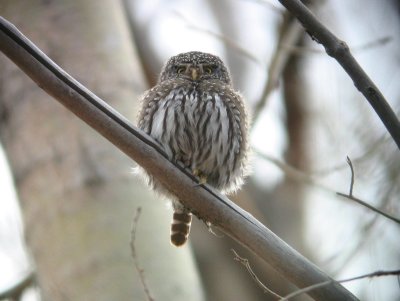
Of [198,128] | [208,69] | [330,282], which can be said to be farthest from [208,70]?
[330,282]

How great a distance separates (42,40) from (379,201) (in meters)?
3.05

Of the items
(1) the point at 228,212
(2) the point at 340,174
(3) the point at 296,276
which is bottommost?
(3) the point at 296,276

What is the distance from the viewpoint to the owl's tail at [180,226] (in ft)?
15.6

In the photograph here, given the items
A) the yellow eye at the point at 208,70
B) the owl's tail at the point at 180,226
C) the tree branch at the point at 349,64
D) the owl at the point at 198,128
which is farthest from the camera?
the yellow eye at the point at 208,70

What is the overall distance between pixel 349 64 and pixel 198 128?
1.67 m

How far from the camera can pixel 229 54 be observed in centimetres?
916

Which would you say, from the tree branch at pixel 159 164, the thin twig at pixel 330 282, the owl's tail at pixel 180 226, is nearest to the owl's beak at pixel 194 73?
the owl's tail at pixel 180 226

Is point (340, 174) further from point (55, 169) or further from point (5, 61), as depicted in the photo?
point (5, 61)

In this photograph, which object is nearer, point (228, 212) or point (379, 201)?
point (228, 212)

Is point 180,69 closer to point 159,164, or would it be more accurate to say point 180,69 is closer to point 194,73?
point 194,73

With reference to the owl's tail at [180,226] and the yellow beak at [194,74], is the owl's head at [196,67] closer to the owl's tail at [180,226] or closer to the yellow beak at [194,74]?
the yellow beak at [194,74]

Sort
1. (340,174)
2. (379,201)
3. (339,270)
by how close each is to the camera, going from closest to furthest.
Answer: (379,201) → (339,270) → (340,174)

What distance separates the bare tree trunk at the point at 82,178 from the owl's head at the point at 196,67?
1.81ft

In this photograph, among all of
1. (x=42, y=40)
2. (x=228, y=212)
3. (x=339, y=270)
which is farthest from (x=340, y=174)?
(x=228, y=212)
